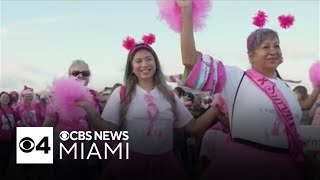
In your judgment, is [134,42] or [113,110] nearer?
[113,110]

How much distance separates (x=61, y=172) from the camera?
3.13m

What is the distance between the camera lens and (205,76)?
256 cm

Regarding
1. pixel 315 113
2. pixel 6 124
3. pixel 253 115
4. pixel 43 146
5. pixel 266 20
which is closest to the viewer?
pixel 253 115

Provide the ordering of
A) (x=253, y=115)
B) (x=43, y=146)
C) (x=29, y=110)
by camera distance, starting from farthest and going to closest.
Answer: (x=29, y=110)
(x=43, y=146)
(x=253, y=115)

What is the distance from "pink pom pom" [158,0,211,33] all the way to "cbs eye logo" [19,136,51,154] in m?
0.87

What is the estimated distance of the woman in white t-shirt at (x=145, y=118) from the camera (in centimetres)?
261

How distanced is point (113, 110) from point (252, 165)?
689 mm

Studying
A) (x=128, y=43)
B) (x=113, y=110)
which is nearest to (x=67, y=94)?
(x=113, y=110)

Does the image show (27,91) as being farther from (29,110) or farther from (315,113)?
(315,113)

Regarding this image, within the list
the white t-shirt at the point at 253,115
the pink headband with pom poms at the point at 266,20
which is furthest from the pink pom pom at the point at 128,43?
the pink headband with pom poms at the point at 266,20

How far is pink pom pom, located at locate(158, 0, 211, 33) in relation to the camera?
104 inches

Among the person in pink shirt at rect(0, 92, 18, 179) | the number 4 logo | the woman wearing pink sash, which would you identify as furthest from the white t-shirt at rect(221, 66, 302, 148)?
the person in pink shirt at rect(0, 92, 18, 179)

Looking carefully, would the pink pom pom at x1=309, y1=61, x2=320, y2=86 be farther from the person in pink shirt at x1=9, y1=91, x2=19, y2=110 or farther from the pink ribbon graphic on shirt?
the person in pink shirt at x1=9, y1=91, x2=19, y2=110

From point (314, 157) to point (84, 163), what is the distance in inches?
52.1
